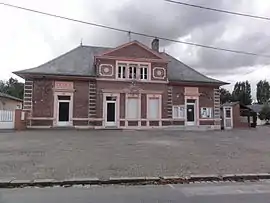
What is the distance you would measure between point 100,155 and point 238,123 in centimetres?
3202

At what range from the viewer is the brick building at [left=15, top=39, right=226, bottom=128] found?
1223 inches

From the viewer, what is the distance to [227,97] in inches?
3706

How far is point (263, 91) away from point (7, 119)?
10895 cm

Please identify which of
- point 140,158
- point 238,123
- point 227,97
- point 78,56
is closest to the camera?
point 140,158

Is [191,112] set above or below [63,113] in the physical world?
above

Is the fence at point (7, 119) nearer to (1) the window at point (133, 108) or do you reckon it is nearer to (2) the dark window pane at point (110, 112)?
(2) the dark window pane at point (110, 112)

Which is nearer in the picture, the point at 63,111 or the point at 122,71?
the point at 63,111

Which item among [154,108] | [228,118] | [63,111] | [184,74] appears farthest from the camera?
[228,118]

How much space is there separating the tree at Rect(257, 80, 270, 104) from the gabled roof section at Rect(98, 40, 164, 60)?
318ft

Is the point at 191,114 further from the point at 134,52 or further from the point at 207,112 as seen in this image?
the point at 134,52

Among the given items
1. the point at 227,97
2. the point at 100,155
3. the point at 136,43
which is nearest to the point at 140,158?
the point at 100,155

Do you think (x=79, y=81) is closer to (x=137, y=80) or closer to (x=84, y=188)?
(x=137, y=80)

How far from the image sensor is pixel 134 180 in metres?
8.62

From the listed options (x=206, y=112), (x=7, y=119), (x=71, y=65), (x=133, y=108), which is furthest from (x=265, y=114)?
(x=7, y=119)
